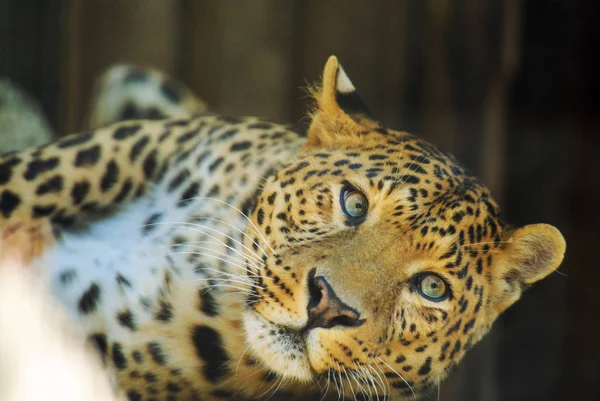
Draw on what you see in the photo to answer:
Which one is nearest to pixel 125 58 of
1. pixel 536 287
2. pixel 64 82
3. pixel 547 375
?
pixel 64 82

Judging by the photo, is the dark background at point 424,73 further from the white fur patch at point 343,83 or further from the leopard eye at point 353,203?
the leopard eye at point 353,203

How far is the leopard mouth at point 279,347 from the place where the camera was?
Result: 1.26m

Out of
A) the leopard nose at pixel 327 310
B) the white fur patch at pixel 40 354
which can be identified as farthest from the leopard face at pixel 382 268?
the white fur patch at pixel 40 354

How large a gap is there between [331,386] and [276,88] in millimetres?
588

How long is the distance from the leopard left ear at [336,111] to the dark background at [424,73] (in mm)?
30

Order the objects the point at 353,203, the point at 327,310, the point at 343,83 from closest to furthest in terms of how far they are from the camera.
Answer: the point at 327,310 → the point at 353,203 → the point at 343,83

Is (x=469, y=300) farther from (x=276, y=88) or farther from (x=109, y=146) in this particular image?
(x=109, y=146)

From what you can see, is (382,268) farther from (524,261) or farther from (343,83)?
(343,83)

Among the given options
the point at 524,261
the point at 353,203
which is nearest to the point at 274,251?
the point at 353,203

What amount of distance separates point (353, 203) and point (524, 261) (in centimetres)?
31

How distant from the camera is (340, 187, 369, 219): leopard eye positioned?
1.31 m

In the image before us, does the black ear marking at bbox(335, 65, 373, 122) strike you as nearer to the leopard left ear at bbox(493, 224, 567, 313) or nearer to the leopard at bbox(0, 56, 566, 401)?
the leopard at bbox(0, 56, 566, 401)

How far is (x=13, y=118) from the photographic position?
167cm

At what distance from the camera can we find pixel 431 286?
1.27m
